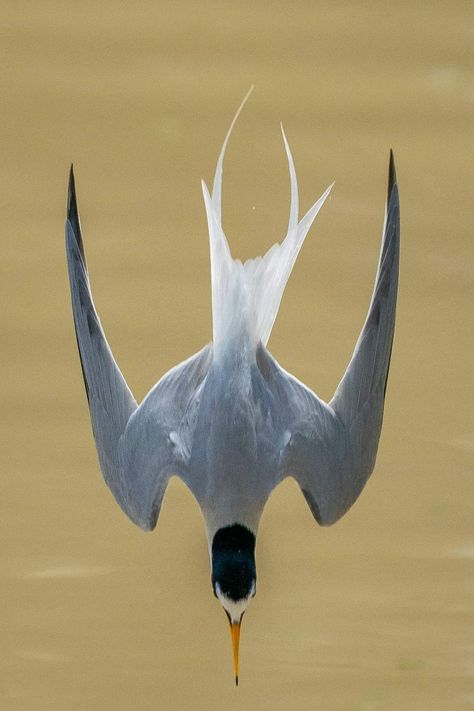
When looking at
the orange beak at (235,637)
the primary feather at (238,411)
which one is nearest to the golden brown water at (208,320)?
the orange beak at (235,637)

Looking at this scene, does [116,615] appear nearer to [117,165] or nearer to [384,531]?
[384,531]

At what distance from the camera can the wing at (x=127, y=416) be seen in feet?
12.3

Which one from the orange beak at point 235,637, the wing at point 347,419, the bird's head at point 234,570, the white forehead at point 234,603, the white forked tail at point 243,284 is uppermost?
the white forked tail at point 243,284

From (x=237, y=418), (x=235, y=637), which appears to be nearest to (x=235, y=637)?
(x=235, y=637)

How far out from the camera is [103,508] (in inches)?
166

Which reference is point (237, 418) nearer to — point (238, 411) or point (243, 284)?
point (238, 411)

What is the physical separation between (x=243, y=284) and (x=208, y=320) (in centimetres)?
70

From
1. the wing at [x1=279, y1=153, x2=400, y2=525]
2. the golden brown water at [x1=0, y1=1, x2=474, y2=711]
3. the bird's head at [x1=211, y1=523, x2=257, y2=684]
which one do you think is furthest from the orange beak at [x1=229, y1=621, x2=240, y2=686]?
the wing at [x1=279, y1=153, x2=400, y2=525]

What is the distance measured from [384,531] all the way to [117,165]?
4.38ft

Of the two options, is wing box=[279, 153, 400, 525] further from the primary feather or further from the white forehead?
the white forehead

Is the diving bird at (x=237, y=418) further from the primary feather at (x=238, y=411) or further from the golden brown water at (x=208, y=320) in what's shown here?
the golden brown water at (x=208, y=320)

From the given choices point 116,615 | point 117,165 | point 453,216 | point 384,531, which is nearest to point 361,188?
point 453,216

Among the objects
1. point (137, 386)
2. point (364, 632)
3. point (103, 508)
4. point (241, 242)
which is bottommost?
point (364, 632)

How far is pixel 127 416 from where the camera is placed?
3.90 meters
